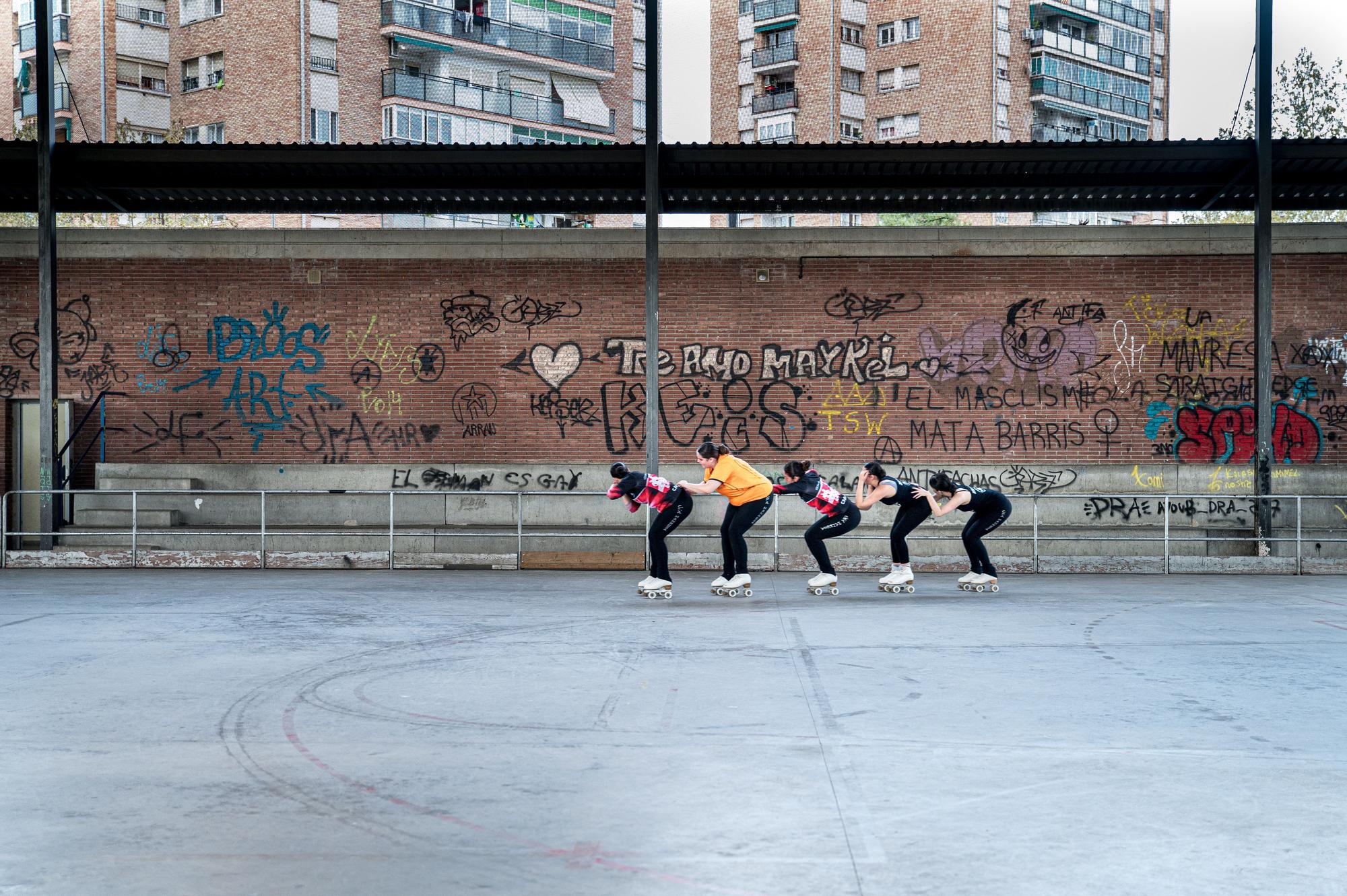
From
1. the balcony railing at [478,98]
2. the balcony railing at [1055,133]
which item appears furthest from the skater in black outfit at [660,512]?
the balcony railing at [1055,133]

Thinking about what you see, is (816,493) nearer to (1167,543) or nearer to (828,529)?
(828,529)

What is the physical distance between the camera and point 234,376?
19.6m

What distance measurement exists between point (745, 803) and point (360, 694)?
3480 mm

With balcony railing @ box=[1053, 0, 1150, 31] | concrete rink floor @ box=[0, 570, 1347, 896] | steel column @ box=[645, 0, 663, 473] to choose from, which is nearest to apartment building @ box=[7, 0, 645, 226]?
steel column @ box=[645, 0, 663, 473]

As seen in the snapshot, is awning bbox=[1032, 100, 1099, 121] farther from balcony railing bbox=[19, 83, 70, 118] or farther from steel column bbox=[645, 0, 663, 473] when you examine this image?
steel column bbox=[645, 0, 663, 473]

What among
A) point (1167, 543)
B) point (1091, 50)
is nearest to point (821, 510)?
point (1167, 543)

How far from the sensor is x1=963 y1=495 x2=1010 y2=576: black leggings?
14625mm

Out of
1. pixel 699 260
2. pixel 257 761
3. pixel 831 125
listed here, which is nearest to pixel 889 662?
pixel 257 761

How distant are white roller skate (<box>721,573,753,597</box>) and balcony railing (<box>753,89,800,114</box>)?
50584mm

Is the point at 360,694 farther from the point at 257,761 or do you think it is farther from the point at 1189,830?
the point at 1189,830

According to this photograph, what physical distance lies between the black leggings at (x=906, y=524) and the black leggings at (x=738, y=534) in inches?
66.9

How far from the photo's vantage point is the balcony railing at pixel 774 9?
60.9m

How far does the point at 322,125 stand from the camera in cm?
4475

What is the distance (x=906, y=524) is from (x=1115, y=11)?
5914 cm
